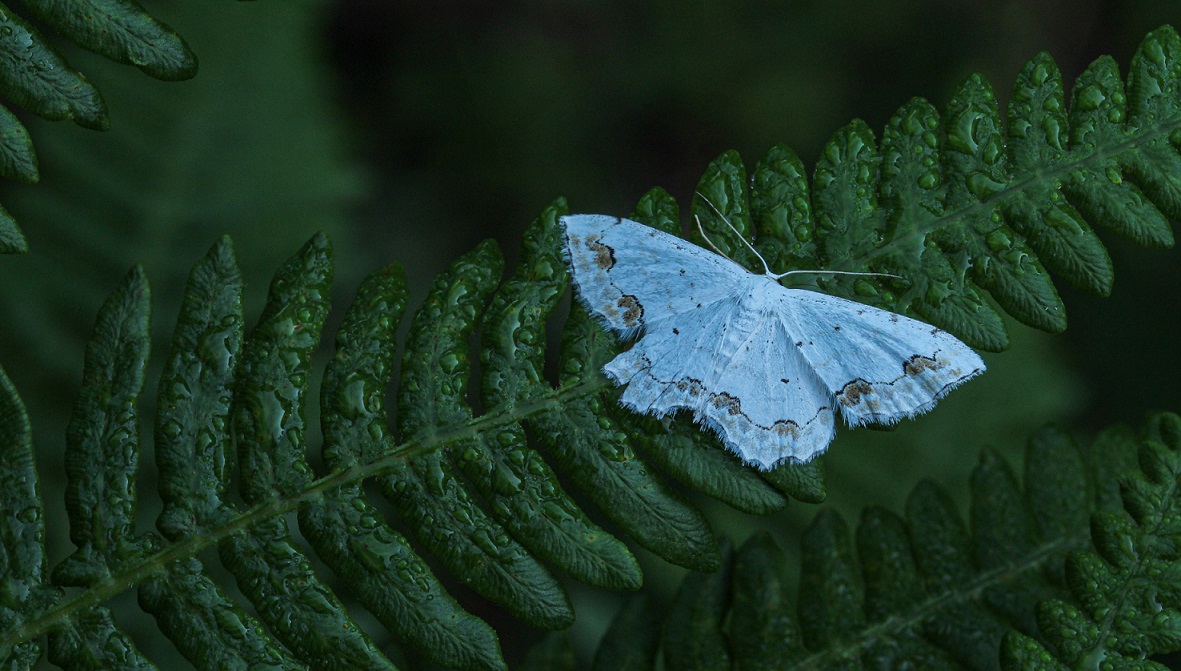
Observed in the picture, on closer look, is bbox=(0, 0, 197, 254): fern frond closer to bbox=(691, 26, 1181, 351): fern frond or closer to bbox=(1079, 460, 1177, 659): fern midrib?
bbox=(691, 26, 1181, 351): fern frond

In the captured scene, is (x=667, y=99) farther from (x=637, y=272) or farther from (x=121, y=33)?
(x=121, y=33)

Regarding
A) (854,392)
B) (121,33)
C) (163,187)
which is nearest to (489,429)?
(854,392)

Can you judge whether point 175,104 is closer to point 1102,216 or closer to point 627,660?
point 627,660

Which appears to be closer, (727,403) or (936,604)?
(727,403)

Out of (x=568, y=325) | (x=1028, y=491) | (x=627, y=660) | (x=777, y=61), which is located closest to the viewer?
(x=568, y=325)

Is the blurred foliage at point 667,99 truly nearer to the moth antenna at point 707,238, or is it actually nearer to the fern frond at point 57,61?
the moth antenna at point 707,238

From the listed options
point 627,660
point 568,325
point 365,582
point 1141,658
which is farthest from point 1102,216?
point 365,582

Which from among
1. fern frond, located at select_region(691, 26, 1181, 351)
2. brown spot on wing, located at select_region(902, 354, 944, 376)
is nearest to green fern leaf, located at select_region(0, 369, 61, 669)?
fern frond, located at select_region(691, 26, 1181, 351)
